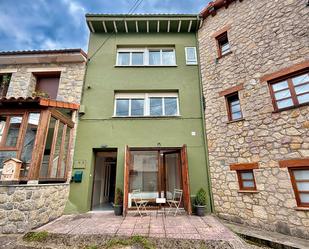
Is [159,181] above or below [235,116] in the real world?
below

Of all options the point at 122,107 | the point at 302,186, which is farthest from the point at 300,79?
the point at 122,107

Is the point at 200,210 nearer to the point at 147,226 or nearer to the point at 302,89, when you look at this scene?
the point at 147,226

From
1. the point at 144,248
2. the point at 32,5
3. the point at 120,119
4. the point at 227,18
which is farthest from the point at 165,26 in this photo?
the point at 144,248

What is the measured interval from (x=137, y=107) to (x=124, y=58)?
3307mm

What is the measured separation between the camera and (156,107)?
8031 mm

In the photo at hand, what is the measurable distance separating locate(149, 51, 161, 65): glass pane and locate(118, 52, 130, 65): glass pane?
1.33 meters

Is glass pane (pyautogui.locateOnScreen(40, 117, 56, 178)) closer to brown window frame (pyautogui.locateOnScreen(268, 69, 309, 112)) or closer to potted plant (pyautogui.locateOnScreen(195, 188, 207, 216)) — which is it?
potted plant (pyautogui.locateOnScreen(195, 188, 207, 216))

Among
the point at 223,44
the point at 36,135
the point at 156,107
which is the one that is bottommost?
the point at 36,135

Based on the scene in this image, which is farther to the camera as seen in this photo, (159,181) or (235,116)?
(159,181)

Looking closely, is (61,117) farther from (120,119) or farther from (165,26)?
(165,26)

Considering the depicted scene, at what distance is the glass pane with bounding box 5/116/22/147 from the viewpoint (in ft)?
18.4

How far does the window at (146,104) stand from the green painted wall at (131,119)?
0.32 meters

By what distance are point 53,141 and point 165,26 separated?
867 cm

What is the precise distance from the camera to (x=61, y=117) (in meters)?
6.50
